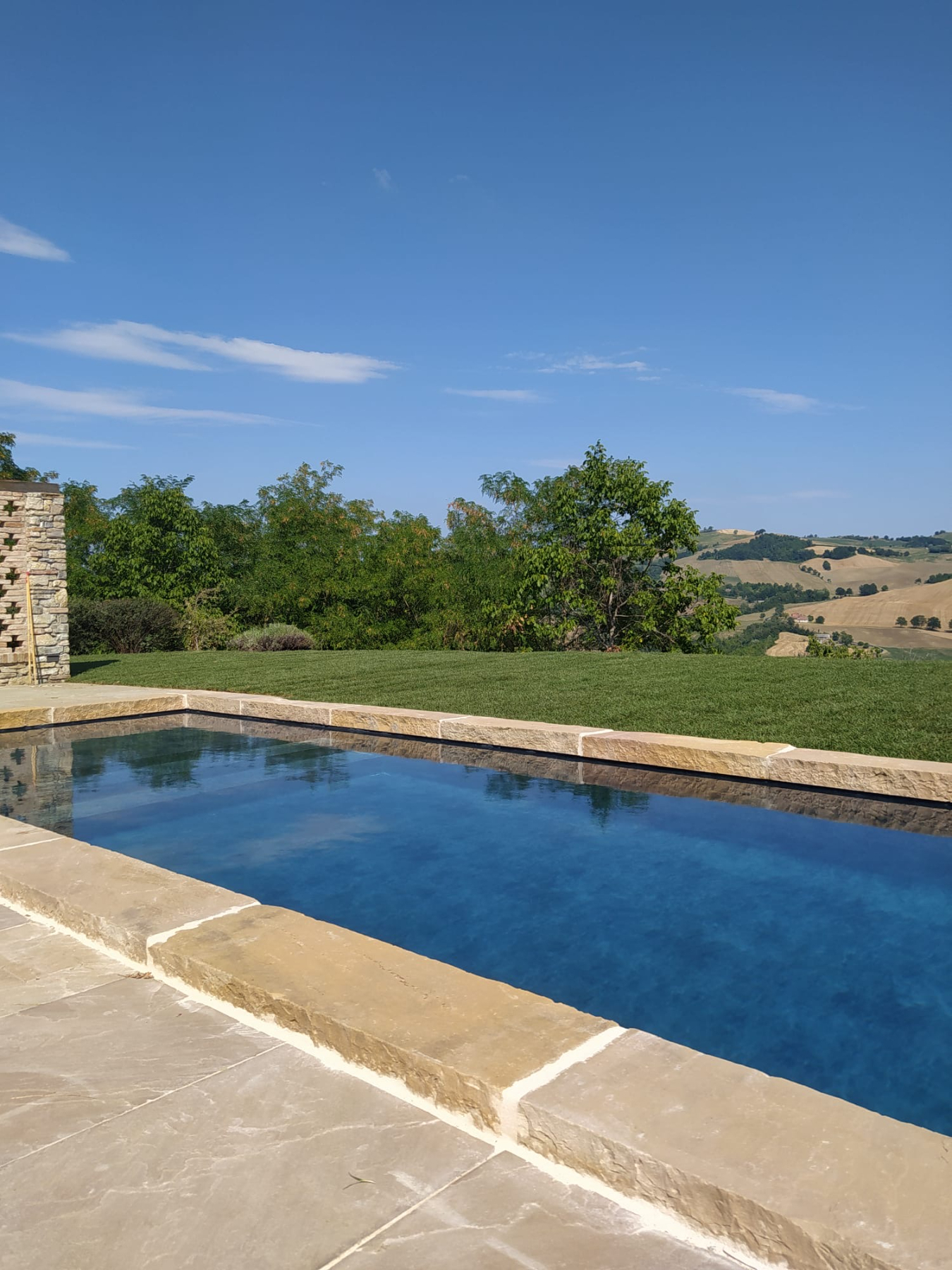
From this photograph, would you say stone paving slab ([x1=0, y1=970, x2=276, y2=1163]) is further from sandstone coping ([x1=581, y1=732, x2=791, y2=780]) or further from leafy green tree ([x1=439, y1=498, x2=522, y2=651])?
leafy green tree ([x1=439, y1=498, x2=522, y2=651])

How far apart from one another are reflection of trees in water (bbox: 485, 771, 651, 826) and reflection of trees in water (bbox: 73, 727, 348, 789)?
1262 mm

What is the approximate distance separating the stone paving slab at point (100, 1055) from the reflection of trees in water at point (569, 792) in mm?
3093

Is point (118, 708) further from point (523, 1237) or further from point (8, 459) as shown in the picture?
point (8, 459)

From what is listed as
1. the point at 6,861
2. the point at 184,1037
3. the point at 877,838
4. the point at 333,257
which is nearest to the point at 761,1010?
the point at 184,1037

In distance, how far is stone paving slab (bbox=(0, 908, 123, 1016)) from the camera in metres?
2.50

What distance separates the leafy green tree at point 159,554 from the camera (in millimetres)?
24562

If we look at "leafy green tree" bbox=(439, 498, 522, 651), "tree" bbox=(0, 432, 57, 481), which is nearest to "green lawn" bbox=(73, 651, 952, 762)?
"leafy green tree" bbox=(439, 498, 522, 651)

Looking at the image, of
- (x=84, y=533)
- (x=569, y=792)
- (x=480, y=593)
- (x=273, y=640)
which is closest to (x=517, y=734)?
(x=569, y=792)

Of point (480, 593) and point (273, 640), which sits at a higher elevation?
point (480, 593)

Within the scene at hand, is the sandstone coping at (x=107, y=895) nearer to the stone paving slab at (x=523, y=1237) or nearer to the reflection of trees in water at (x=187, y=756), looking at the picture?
the stone paving slab at (x=523, y=1237)

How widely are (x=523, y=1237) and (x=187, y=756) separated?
656 cm

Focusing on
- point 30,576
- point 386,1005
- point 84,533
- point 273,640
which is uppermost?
point 84,533

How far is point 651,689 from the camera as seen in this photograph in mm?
8625

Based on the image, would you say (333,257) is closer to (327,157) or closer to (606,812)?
(327,157)
